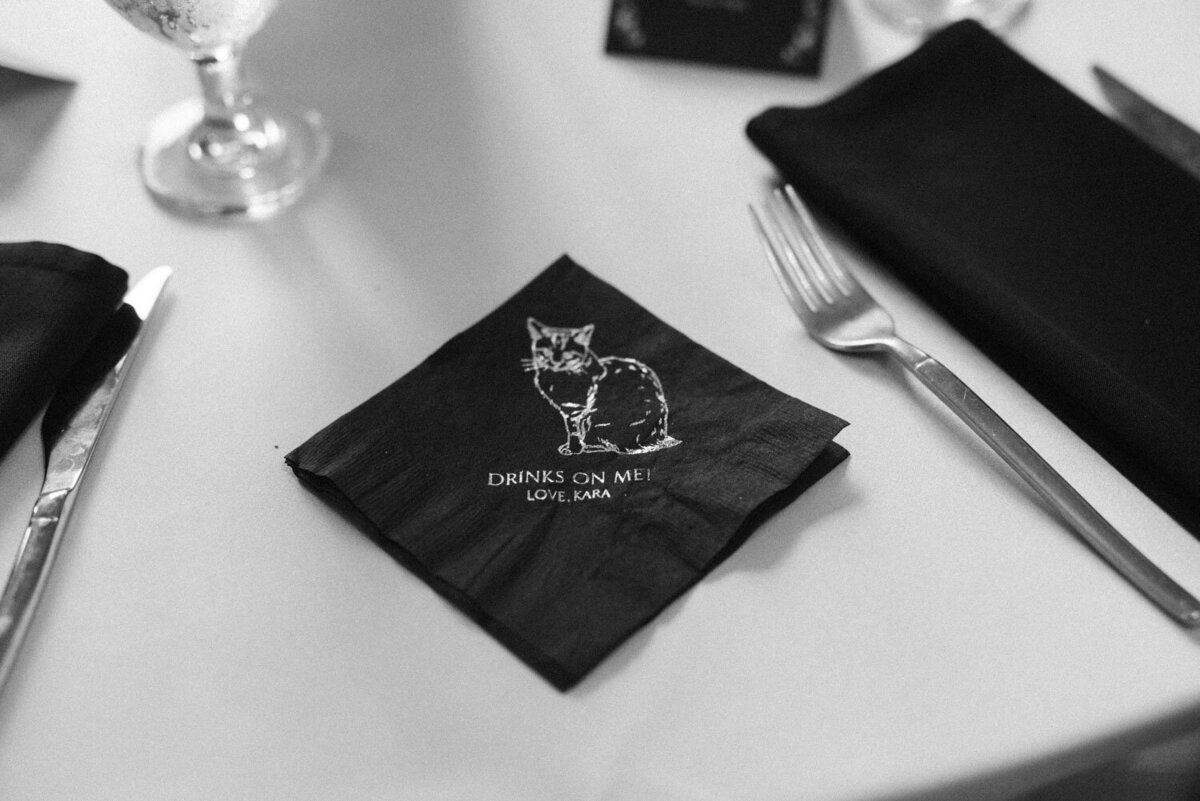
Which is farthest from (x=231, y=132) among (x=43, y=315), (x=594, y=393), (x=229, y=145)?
(x=594, y=393)

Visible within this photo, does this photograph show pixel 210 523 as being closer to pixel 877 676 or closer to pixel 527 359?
pixel 527 359

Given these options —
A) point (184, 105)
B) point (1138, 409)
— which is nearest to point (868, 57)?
point (1138, 409)

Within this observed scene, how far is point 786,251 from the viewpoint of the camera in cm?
75

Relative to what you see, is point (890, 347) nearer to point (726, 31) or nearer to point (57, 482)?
point (726, 31)

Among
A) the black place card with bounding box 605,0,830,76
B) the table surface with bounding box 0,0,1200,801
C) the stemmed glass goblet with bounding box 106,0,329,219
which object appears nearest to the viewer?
the table surface with bounding box 0,0,1200,801

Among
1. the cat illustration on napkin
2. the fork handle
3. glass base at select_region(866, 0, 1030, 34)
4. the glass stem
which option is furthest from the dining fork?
the glass stem

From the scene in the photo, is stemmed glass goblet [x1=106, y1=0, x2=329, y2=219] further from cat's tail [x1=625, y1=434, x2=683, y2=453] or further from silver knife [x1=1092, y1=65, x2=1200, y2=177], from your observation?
silver knife [x1=1092, y1=65, x2=1200, y2=177]

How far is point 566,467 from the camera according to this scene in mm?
624

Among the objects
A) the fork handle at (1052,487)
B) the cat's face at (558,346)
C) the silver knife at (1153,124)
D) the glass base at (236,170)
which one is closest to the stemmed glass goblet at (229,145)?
the glass base at (236,170)

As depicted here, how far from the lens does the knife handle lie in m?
0.56

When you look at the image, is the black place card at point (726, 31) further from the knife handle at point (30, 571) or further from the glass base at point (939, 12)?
the knife handle at point (30, 571)

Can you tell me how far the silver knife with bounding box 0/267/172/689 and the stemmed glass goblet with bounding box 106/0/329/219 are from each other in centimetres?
9

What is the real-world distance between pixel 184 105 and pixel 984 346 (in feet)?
1.87

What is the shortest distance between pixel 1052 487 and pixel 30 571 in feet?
1.65
